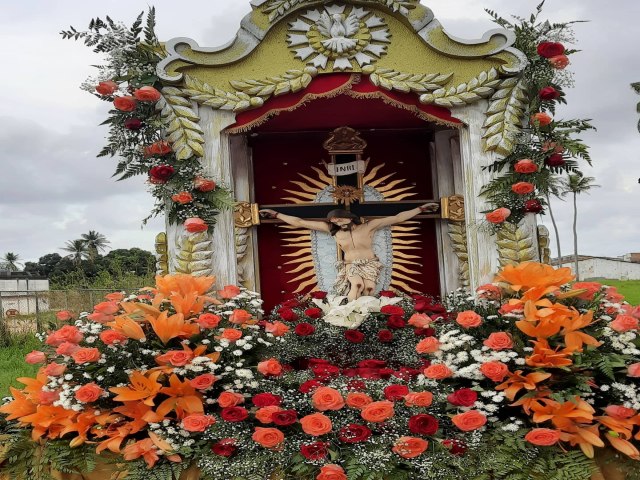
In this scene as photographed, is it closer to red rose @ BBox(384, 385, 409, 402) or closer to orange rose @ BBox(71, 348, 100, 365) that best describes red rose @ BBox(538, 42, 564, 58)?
red rose @ BBox(384, 385, 409, 402)

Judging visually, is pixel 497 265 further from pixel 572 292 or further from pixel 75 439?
pixel 75 439

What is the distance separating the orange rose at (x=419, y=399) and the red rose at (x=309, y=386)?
1.92 ft

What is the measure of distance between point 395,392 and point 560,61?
3.24 m

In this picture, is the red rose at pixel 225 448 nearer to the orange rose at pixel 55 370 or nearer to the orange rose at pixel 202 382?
the orange rose at pixel 202 382

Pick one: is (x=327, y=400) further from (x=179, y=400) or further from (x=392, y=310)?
(x=392, y=310)

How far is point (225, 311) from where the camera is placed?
491cm

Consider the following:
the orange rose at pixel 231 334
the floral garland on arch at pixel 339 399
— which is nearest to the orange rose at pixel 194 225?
the floral garland on arch at pixel 339 399

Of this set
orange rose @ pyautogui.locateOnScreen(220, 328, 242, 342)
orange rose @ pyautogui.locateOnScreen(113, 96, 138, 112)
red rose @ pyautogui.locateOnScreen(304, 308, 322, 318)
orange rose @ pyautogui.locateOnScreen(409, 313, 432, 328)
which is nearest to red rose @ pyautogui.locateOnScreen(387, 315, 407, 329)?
orange rose @ pyautogui.locateOnScreen(409, 313, 432, 328)

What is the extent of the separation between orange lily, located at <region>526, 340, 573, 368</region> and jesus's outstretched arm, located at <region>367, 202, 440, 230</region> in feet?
8.43

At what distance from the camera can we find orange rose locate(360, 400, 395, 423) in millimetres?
3641

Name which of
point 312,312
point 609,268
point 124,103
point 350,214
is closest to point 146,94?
point 124,103

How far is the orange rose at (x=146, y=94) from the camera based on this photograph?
536cm

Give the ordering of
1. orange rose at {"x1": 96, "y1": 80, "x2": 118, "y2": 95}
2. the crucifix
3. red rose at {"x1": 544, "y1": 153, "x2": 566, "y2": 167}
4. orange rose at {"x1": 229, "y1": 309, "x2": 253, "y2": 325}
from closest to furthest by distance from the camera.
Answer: orange rose at {"x1": 229, "y1": 309, "x2": 253, "y2": 325} < orange rose at {"x1": 96, "y1": 80, "x2": 118, "y2": 95} < red rose at {"x1": 544, "y1": 153, "x2": 566, "y2": 167} < the crucifix

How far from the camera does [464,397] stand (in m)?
3.87
